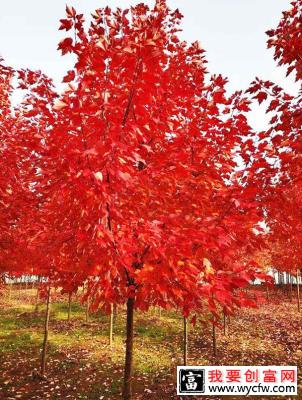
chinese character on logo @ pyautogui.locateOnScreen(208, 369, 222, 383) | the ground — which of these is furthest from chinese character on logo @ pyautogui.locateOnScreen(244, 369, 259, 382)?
the ground

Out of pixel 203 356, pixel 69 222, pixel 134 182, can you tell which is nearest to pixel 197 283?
pixel 134 182

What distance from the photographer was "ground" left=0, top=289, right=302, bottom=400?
365 inches

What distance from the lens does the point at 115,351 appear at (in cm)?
1246

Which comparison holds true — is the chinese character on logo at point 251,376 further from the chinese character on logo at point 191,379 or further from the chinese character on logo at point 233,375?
the chinese character on logo at point 191,379

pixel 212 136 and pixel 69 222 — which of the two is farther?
pixel 212 136

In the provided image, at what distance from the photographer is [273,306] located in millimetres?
27156

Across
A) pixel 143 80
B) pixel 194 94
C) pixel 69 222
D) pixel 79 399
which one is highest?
pixel 194 94

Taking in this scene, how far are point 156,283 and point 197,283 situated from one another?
0.44 metres

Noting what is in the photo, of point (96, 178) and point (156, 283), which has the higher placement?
point (96, 178)

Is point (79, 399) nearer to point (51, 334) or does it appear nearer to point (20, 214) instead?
point (20, 214)

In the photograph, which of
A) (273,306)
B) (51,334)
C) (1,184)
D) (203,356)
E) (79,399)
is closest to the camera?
(1,184)

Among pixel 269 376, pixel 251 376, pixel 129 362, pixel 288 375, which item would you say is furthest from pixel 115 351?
pixel 129 362

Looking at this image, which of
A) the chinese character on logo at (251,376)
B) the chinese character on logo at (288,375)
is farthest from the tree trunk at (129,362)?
the chinese character on logo at (288,375)

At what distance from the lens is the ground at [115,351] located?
30.4 feet
